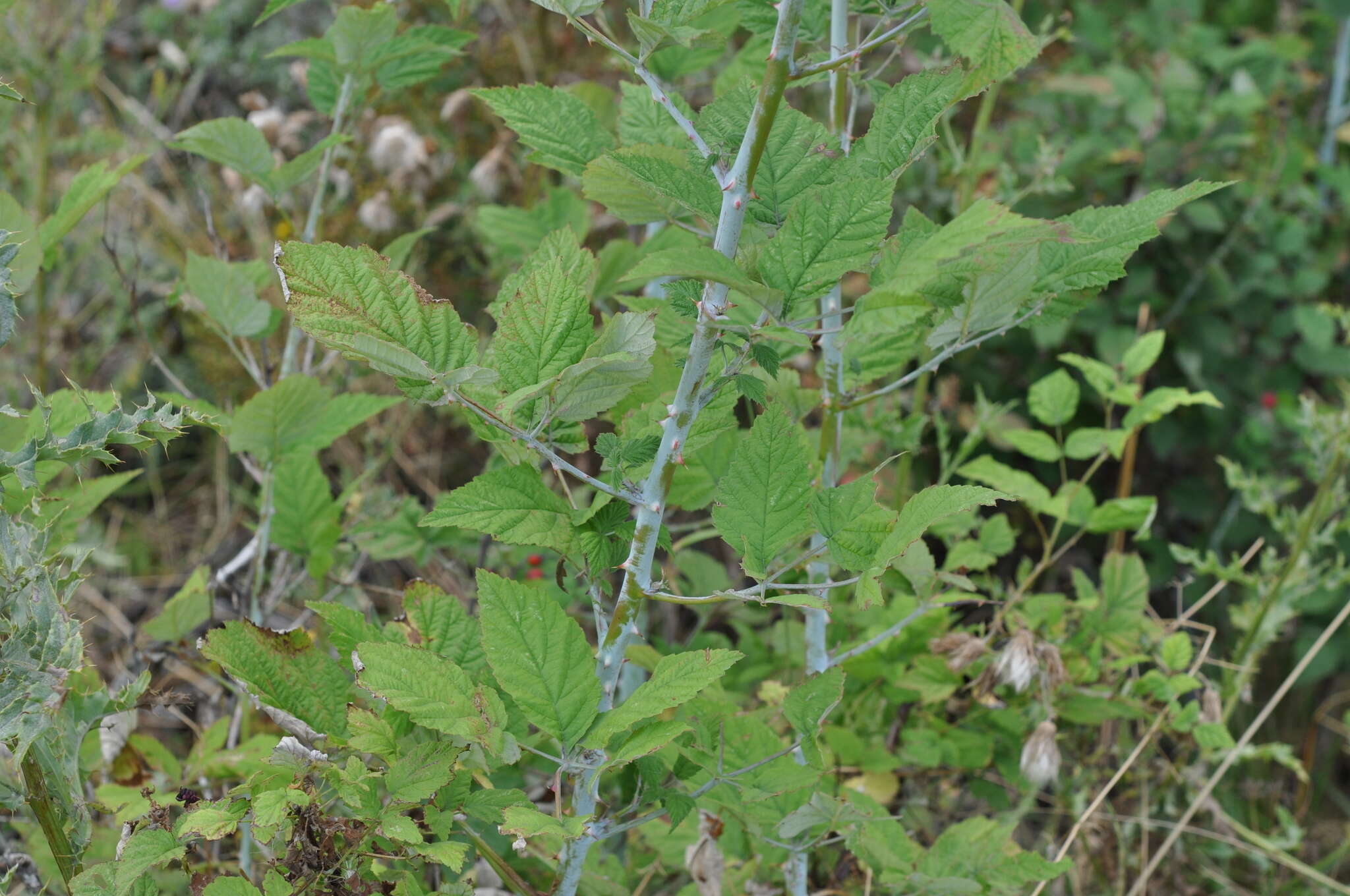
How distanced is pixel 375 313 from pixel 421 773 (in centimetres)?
36

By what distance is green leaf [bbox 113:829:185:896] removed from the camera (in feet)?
2.71

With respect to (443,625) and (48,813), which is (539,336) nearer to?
(443,625)

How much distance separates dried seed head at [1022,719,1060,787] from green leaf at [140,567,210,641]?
3.37ft

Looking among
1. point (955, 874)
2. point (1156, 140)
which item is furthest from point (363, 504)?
point (1156, 140)

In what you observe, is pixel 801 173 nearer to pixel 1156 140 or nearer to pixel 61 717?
pixel 61 717

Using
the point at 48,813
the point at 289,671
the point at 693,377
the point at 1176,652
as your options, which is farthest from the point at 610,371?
the point at 1176,652

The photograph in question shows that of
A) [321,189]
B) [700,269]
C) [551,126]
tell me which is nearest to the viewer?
[700,269]

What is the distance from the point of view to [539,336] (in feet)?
2.77

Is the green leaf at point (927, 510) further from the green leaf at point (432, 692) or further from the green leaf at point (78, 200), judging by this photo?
the green leaf at point (78, 200)

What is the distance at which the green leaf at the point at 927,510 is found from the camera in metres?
0.80

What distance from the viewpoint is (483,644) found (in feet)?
2.86

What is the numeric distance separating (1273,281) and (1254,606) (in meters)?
1.23

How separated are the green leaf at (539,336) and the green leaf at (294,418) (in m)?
0.44

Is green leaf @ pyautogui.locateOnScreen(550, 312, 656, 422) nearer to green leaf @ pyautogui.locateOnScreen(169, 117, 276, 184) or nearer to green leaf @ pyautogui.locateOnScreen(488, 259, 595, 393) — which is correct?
green leaf @ pyautogui.locateOnScreen(488, 259, 595, 393)
